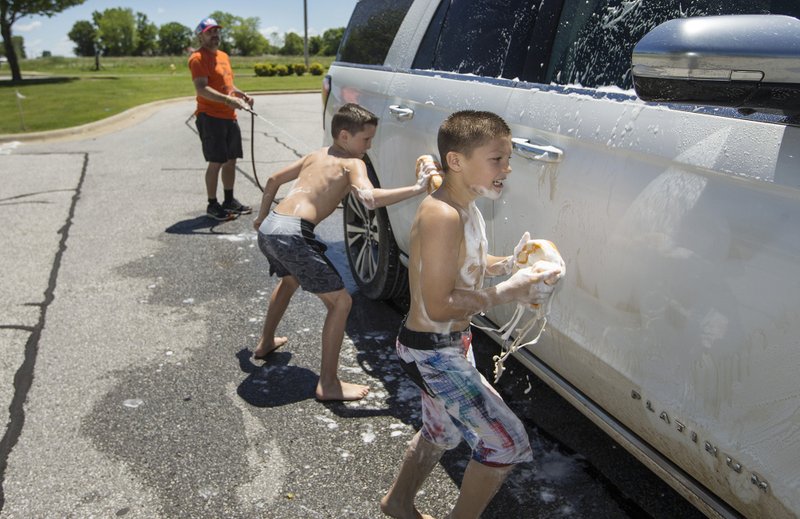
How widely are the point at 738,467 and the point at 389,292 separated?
2.71 m

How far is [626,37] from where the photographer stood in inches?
87.9

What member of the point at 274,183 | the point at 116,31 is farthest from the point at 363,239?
the point at 116,31

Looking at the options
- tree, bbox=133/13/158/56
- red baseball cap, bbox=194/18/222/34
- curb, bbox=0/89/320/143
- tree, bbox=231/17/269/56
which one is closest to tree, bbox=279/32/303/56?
tree, bbox=231/17/269/56

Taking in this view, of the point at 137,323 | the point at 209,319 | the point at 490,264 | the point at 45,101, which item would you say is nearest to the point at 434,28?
the point at 490,264

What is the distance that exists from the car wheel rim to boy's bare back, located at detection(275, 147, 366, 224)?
0.77 m

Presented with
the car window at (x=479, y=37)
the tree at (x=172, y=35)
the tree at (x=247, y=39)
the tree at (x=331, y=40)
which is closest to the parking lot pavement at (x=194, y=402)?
the car window at (x=479, y=37)

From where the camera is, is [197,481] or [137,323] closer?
[197,481]

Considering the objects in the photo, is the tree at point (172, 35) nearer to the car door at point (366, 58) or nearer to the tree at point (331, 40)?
the tree at point (331, 40)

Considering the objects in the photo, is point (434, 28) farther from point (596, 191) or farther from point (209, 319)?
point (209, 319)

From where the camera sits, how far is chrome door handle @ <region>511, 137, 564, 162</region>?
2.27 metres

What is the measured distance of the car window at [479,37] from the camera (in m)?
2.71

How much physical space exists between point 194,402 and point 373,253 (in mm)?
1472

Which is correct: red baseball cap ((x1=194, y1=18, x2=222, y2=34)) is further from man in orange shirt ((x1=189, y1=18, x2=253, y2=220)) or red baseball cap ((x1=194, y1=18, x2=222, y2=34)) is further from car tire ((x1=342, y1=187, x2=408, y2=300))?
car tire ((x1=342, y1=187, x2=408, y2=300))

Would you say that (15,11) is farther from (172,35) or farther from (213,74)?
(172,35)
